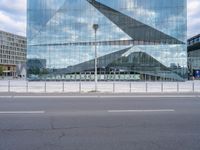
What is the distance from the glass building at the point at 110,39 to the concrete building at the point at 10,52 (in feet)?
237

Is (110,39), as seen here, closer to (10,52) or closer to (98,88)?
(98,88)

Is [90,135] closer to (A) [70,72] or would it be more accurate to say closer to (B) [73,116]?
(B) [73,116]

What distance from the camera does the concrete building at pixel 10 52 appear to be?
14041 cm

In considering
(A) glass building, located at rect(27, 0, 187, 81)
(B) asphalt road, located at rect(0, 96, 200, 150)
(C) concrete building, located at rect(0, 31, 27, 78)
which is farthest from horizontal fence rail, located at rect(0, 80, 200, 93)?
(C) concrete building, located at rect(0, 31, 27, 78)

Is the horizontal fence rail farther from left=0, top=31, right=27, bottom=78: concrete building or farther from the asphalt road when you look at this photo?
left=0, top=31, right=27, bottom=78: concrete building

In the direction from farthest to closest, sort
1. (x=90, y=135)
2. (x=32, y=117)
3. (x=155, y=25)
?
(x=155, y=25) < (x=32, y=117) < (x=90, y=135)

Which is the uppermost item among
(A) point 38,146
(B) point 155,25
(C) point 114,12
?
(C) point 114,12

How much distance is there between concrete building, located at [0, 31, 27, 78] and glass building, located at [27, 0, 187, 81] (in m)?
72.1

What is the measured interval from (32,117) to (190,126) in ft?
17.9

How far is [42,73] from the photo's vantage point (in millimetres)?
66062

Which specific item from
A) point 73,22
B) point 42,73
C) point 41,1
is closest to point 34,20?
point 41,1

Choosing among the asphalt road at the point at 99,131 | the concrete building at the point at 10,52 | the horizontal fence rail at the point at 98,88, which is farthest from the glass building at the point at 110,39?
the concrete building at the point at 10,52

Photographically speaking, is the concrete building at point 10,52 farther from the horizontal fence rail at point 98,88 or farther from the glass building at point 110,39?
the horizontal fence rail at point 98,88

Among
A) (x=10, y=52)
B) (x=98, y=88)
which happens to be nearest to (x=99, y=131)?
(x=98, y=88)
